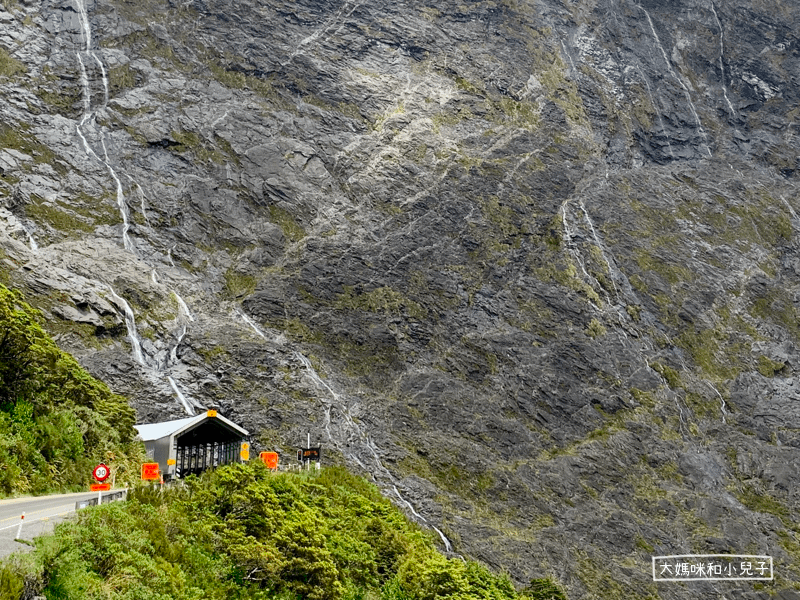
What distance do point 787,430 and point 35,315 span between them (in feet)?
135

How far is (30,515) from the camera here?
14281 mm

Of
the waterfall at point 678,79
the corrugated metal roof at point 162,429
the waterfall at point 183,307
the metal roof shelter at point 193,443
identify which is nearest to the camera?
the metal roof shelter at point 193,443

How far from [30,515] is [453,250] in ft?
123

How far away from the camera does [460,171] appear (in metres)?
54.1

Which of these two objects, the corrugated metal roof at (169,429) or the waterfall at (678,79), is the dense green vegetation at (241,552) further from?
the waterfall at (678,79)

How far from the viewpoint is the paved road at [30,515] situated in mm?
11900

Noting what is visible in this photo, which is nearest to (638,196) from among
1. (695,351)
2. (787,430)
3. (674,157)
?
(674,157)

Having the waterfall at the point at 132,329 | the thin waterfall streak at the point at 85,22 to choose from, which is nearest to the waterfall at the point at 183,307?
the waterfall at the point at 132,329

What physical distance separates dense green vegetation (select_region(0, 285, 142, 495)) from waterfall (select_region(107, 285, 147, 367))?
12.1m

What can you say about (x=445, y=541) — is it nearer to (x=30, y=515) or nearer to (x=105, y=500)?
(x=105, y=500)

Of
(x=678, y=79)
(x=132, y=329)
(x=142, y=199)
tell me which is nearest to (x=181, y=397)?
(x=132, y=329)

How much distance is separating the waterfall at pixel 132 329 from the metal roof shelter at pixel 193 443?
862 cm

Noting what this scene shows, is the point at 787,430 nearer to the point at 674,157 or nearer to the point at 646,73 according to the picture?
the point at 674,157

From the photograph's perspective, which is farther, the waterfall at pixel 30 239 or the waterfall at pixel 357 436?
the waterfall at pixel 30 239
